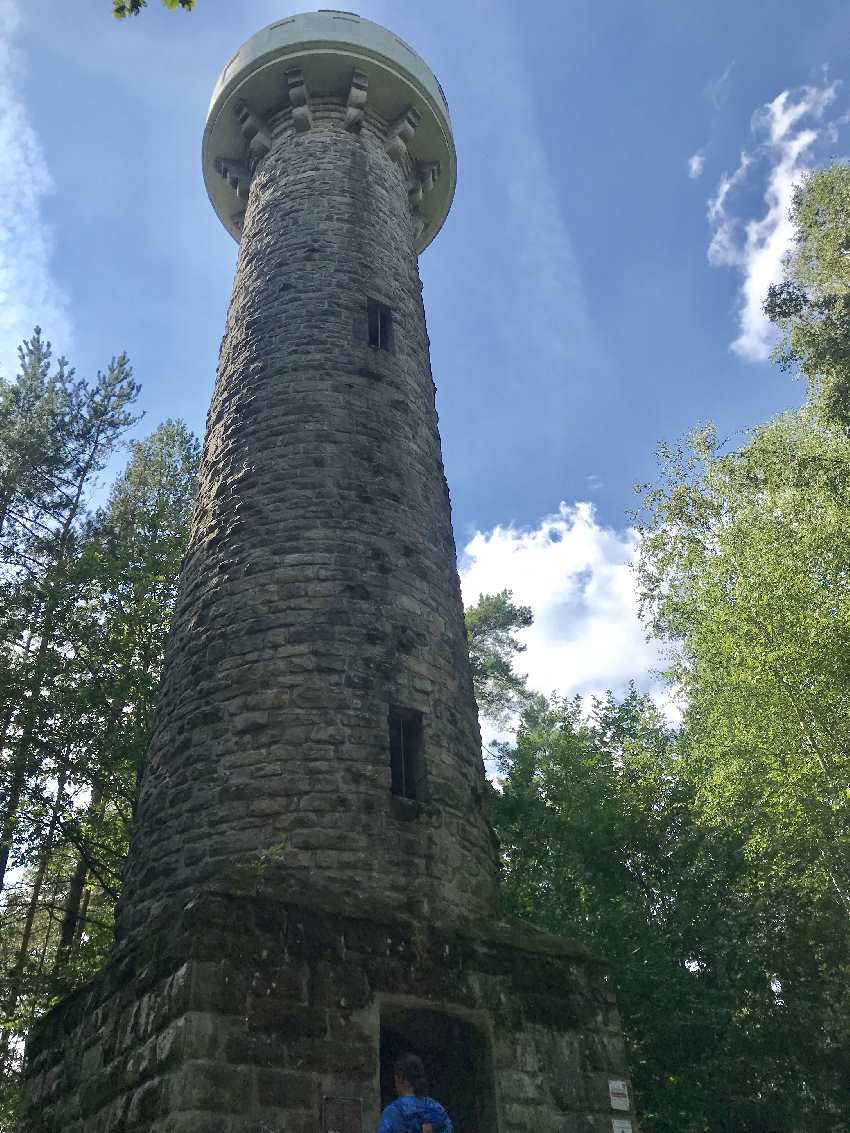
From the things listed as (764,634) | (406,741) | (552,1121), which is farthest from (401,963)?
(764,634)

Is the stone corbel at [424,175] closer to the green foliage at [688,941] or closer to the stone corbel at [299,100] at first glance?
the stone corbel at [299,100]

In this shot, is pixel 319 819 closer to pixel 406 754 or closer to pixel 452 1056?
pixel 406 754

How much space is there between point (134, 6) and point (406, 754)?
5.01 metres

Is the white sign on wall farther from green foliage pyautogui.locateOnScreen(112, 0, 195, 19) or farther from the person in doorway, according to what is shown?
green foliage pyautogui.locateOnScreen(112, 0, 195, 19)

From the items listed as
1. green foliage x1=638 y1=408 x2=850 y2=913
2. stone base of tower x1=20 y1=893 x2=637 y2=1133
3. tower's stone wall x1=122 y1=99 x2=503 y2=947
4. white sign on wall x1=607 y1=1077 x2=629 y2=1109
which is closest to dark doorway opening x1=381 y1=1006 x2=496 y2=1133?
stone base of tower x1=20 y1=893 x2=637 y2=1133

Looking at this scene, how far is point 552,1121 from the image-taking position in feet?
16.1

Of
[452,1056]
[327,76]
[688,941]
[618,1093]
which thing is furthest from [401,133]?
[688,941]

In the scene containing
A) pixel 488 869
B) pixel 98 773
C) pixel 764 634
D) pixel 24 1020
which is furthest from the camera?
pixel 764 634

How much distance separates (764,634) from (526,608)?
36.3 ft

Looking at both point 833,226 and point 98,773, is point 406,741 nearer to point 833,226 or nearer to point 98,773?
point 98,773

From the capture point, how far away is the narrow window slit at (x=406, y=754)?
236 inches

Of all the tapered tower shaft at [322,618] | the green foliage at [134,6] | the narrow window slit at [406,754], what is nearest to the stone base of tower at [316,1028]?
the tapered tower shaft at [322,618]

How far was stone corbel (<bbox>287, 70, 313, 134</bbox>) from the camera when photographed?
432 inches

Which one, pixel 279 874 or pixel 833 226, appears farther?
pixel 833 226
